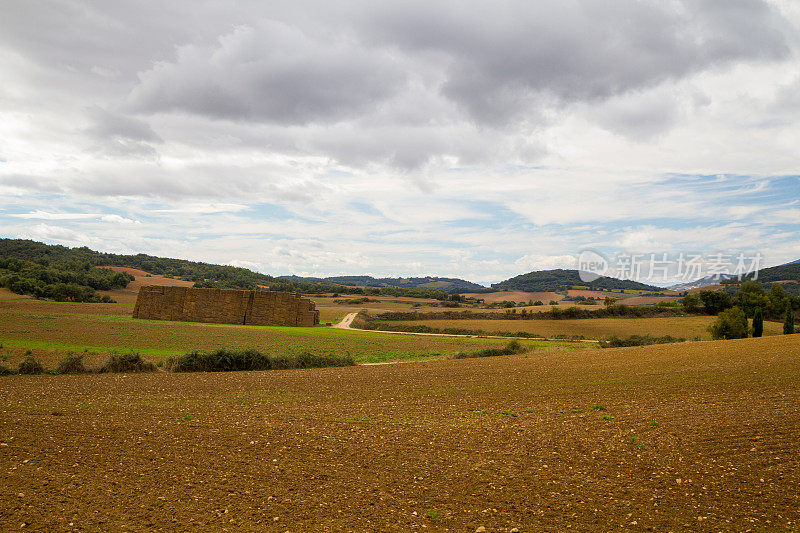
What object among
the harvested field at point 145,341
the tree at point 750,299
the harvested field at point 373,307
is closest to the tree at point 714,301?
the tree at point 750,299

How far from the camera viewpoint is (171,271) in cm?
13088

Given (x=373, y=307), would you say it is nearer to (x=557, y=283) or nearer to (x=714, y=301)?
(x=714, y=301)

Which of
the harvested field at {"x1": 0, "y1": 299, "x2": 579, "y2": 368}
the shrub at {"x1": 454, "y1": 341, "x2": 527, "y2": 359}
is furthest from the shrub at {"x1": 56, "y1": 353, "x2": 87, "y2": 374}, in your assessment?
the shrub at {"x1": 454, "y1": 341, "x2": 527, "y2": 359}

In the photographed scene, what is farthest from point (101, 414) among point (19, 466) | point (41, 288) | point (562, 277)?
point (562, 277)

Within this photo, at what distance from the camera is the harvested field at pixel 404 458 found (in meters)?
7.67

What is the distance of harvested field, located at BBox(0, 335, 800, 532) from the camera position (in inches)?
302

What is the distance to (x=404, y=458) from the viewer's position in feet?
33.9

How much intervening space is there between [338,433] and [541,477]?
16.8ft

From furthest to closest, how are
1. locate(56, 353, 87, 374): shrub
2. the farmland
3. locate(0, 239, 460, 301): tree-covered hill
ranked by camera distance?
1. locate(0, 239, 460, 301): tree-covered hill
2. the farmland
3. locate(56, 353, 87, 374): shrub

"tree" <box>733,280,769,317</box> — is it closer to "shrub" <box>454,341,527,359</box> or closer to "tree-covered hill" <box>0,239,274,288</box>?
"shrub" <box>454,341,527,359</box>

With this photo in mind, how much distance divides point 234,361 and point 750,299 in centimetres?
6921

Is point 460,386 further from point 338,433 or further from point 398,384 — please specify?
point 338,433

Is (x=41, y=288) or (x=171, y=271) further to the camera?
(x=171, y=271)

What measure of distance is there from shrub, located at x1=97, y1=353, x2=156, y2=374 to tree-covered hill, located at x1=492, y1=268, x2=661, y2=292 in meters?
138
